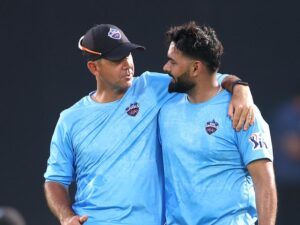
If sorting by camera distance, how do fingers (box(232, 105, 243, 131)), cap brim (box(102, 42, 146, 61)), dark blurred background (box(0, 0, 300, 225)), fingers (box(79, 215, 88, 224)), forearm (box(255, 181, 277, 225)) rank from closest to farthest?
forearm (box(255, 181, 277, 225)), fingers (box(232, 105, 243, 131)), fingers (box(79, 215, 88, 224)), cap brim (box(102, 42, 146, 61)), dark blurred background (box(0, 0, 300, 225))

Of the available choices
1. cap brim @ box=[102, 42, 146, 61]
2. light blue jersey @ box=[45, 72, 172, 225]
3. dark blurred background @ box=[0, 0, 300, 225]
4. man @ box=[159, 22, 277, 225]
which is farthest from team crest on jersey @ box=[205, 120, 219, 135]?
dark blurred background @ box=[0, 0, 300, 225]

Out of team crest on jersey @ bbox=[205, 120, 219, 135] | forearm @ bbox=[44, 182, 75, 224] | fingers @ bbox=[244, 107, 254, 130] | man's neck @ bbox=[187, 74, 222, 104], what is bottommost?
forearm @ bbox=[44, 182, 75, 224]

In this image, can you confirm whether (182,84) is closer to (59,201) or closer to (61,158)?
(61,158)

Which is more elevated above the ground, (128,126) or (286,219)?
(128,126)

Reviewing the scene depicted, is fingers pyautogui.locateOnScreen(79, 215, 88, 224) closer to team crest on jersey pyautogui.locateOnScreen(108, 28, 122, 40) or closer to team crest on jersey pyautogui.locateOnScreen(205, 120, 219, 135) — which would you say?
team crest on jersey pyautogui.locateOnScreen(205, 120, 219, 135)

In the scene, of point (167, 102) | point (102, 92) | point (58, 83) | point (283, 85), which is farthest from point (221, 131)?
point (58, 83)

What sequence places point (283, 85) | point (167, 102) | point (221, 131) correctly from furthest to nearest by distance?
point (283, 85), point (167, 102), point (221, 131)

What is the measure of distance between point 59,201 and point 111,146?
384 mm

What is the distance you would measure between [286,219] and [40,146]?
5.69ft

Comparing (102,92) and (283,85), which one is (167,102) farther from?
(283,85)

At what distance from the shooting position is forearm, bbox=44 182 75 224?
4.57 m

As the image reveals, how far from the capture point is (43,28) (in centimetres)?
646

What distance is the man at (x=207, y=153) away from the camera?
167 inches

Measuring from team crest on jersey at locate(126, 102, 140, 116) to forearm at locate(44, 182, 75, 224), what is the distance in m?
0.51
